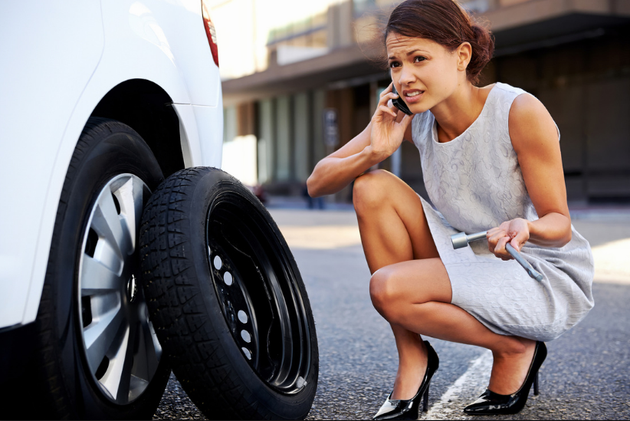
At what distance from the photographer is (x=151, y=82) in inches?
74.5

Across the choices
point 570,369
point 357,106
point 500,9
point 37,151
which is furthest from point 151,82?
point 357,106

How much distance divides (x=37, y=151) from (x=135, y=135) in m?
0.48

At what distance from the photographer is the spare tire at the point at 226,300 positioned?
1.57 metres

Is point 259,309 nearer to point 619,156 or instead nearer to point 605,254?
point 605,254

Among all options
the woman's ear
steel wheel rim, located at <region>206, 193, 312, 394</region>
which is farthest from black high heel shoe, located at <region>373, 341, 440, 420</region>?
the woman's ear

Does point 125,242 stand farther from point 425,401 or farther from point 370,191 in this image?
point 425,401

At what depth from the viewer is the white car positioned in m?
1.35

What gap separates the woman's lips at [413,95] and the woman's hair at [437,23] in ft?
0.50

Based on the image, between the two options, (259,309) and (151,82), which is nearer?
(151,82)

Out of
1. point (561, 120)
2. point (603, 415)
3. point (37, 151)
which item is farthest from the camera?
point (561, 120)

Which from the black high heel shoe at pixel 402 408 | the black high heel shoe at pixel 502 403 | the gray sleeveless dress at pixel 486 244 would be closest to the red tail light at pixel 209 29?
the gray sleeveless dress at pixel 486 244

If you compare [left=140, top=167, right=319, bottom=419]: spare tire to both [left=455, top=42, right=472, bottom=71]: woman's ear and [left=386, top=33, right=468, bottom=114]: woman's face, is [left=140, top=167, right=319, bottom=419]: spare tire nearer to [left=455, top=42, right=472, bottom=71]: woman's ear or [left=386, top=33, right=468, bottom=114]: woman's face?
[left=386, top=33, right=468, bottom=114]: woman's face

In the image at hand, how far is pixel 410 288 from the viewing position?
1964 millimetres

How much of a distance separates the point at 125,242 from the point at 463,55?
112cm
